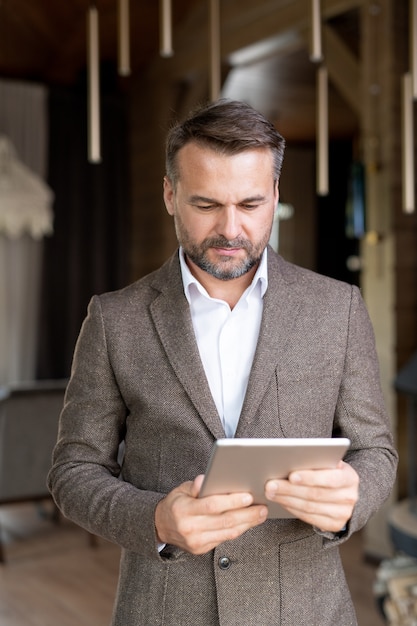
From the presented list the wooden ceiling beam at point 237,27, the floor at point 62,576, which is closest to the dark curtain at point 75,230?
the wooden ceiling beam at point 237,27

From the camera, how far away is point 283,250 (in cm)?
989

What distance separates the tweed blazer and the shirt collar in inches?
0.7

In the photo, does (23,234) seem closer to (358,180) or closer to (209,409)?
(358,180)

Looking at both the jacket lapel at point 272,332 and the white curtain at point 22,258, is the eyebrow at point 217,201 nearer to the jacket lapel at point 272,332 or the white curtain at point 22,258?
the jacket lapel at point 272,332

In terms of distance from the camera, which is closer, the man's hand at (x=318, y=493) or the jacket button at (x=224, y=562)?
the man's hand at (x=318, y=493)

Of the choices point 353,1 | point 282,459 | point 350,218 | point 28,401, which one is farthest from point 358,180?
point 282,459

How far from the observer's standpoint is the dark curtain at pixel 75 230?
723cm

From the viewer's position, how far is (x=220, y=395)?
1.52 m

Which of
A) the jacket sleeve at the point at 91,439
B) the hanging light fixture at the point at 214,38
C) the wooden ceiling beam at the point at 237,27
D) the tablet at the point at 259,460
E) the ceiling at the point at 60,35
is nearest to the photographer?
the tablet at the point at 259,460

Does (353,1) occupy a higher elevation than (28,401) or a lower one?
higher

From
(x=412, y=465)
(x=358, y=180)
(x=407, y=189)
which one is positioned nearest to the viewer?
(x=407, y=189)

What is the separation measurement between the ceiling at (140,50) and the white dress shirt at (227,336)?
4340mm

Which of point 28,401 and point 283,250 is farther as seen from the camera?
point 283,250

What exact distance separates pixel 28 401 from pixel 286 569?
4023 mm
